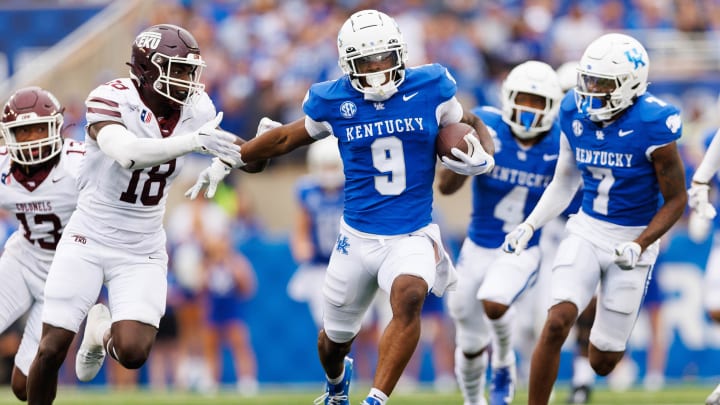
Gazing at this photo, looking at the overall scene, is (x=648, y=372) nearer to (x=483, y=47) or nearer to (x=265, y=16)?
(x=483, y=47)

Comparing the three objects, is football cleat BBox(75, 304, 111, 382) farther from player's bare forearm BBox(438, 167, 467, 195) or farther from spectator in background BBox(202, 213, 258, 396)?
spectator in background BBox(202, 213, 258, 396)

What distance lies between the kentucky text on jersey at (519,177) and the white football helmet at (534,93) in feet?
0.74

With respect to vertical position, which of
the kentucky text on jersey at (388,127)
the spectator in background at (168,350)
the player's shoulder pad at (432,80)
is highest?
the player's shoulder pad at (432,80)

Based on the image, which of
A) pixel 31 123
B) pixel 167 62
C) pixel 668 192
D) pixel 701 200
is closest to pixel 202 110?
pixel 167 62

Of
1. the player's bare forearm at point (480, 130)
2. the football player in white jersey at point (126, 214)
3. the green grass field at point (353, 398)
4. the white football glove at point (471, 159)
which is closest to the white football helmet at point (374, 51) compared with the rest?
the white football glove at point (471, 159)

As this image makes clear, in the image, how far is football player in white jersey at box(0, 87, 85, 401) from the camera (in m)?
7.55

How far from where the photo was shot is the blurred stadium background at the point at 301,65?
12852 mm

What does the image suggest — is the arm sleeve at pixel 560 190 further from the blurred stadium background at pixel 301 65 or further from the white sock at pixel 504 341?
the blurred stadium background at pixel 301 65

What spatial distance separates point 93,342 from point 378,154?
6.42ft

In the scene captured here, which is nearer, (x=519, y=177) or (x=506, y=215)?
(x=519, y=177)

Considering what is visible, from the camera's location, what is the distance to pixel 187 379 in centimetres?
1295

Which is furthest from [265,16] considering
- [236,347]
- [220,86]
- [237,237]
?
[236,347]

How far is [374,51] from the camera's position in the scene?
6.92 metres

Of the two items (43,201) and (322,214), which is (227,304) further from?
(43,201)
